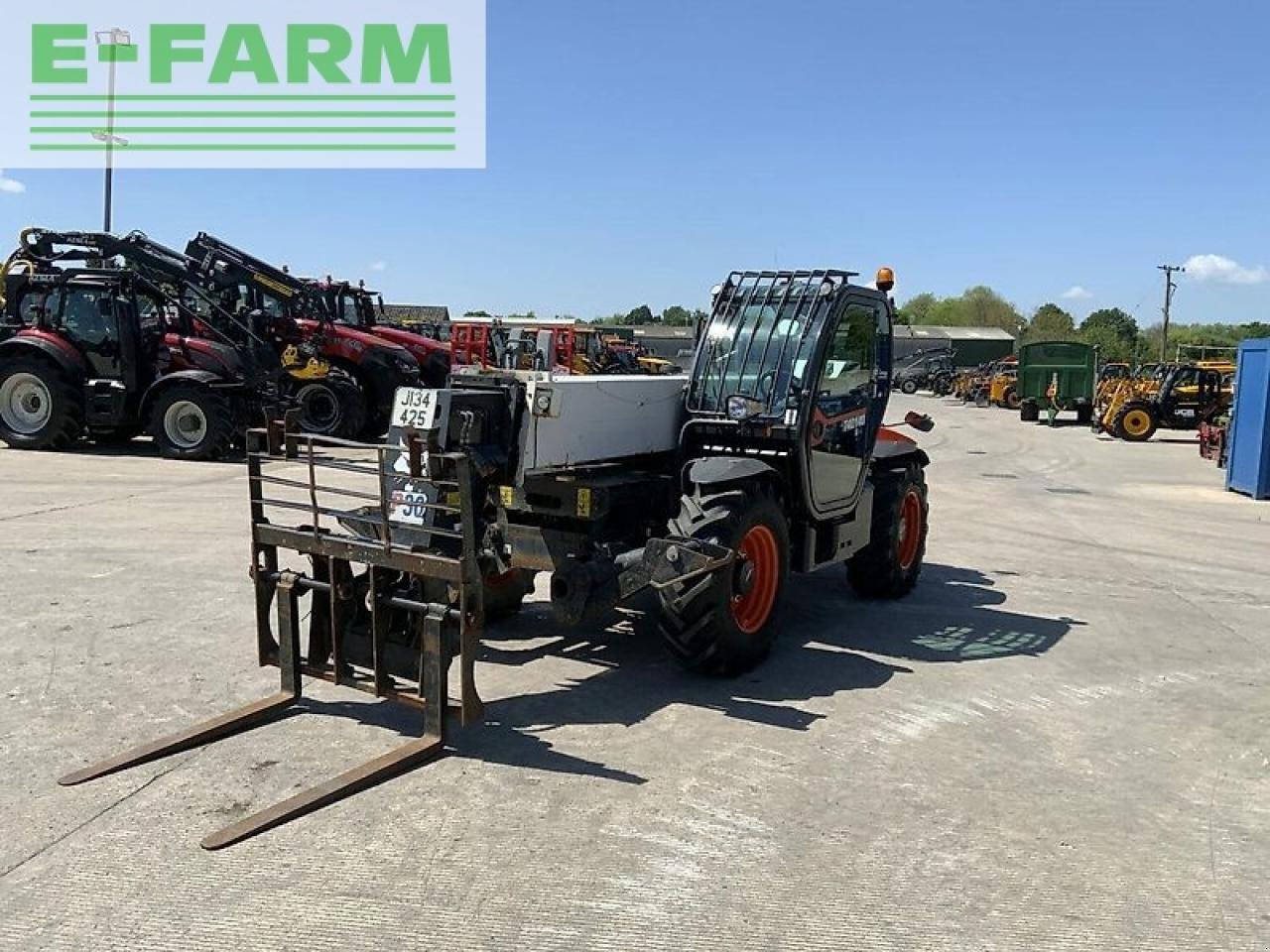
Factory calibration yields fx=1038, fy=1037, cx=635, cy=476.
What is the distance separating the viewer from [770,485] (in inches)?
246

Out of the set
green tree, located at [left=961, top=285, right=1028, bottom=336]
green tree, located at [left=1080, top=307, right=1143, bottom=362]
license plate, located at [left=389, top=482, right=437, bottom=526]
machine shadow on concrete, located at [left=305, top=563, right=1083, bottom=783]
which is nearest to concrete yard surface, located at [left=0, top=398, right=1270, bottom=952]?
machine shadow on concrete, located at [left=305, top=563, right=1083, bottom=783]

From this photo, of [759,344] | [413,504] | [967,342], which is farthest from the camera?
[967,342]

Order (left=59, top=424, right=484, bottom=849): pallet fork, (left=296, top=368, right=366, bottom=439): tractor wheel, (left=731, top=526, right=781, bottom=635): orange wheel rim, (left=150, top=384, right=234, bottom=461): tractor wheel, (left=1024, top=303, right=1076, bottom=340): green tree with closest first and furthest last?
(left=59, top=424, right=484, bottom=849): pallet fork
(left=731, top=526, right=781, bottom=635): orange wheel rim
(left=150, top=384, right=234, bottom=461): tractor wheel
(left=296, top=368, right=366, bottom=439): tractor wheel
(left=1024, top=303, right=1076, bottom=340): green tree

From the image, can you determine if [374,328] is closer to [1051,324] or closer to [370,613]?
[370,613]

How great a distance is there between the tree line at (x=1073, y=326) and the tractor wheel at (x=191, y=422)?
60.7m

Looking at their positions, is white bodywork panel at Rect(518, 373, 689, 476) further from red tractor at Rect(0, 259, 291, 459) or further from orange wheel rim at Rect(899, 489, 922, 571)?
red tractor at Rect(0, 259, 291, 459)

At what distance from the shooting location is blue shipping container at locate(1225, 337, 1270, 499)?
1523 centimetres

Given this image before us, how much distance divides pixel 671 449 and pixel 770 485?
84 cm

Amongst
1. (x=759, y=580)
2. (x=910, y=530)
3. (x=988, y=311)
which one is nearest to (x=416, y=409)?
(x=759, y=580)

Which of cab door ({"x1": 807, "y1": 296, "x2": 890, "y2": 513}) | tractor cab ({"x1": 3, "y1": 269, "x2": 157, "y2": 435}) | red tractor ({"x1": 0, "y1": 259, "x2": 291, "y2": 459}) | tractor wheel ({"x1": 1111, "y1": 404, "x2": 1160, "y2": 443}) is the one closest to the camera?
cab door ({"x1": 807, "y1": 296, "x2": 890, "y2": 513})

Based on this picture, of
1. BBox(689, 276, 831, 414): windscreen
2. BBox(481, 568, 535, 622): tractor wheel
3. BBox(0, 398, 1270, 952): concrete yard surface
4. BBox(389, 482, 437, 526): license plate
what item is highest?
BBox(689, 276, 831, 414): windscreen

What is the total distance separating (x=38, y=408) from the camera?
15.8 m

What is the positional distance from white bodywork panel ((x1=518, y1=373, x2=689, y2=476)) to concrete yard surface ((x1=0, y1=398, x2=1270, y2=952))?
4.11 feet

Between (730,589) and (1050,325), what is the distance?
88437 millimetres
